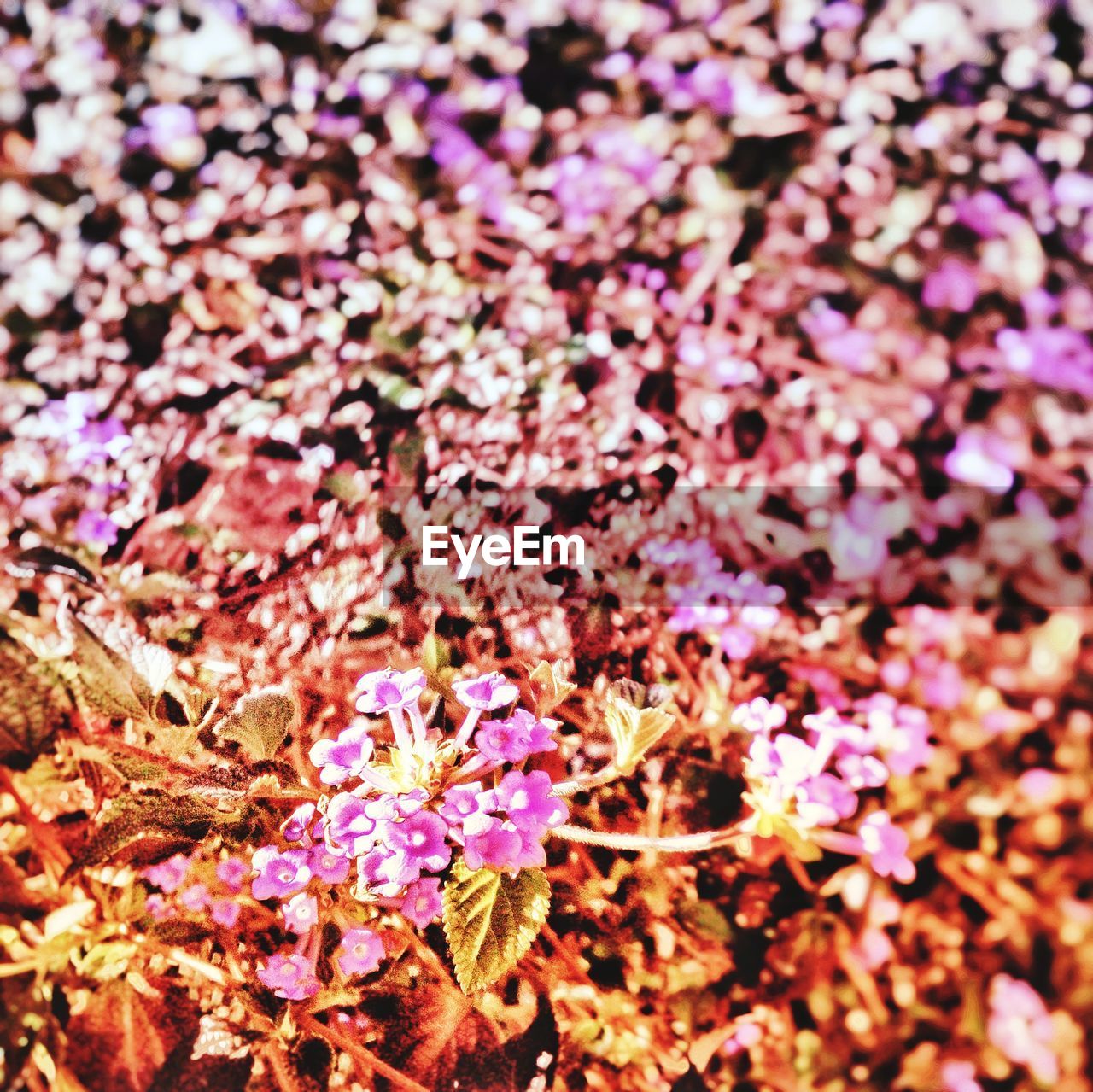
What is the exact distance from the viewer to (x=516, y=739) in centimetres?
65

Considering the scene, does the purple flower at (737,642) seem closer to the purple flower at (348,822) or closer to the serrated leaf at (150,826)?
the purple flower at (348,822)

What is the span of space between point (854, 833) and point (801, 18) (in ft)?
2.39

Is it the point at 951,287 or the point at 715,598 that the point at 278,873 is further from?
the point at 951,287

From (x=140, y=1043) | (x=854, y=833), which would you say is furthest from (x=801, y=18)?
(x=140, y=1043)

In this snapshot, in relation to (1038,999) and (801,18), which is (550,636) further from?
(801,18)

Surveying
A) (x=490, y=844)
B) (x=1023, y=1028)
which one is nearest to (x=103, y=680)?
(x=490, y=844)

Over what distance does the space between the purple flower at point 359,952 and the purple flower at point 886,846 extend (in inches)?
16.4

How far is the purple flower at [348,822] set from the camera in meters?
0.66

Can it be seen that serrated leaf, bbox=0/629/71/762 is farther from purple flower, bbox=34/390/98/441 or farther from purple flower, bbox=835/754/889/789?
→ purple flower, bbox=835/754/889/789

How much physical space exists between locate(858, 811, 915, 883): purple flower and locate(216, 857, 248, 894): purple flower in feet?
1.73

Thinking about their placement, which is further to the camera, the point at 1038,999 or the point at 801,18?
the point at 801,18

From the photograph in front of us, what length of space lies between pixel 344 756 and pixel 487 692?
0.14 metres

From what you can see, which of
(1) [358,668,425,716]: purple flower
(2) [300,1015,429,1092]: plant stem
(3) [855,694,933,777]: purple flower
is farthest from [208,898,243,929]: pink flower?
(3) [855,694,933,777]: purple flower

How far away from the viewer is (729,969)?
614 mm
